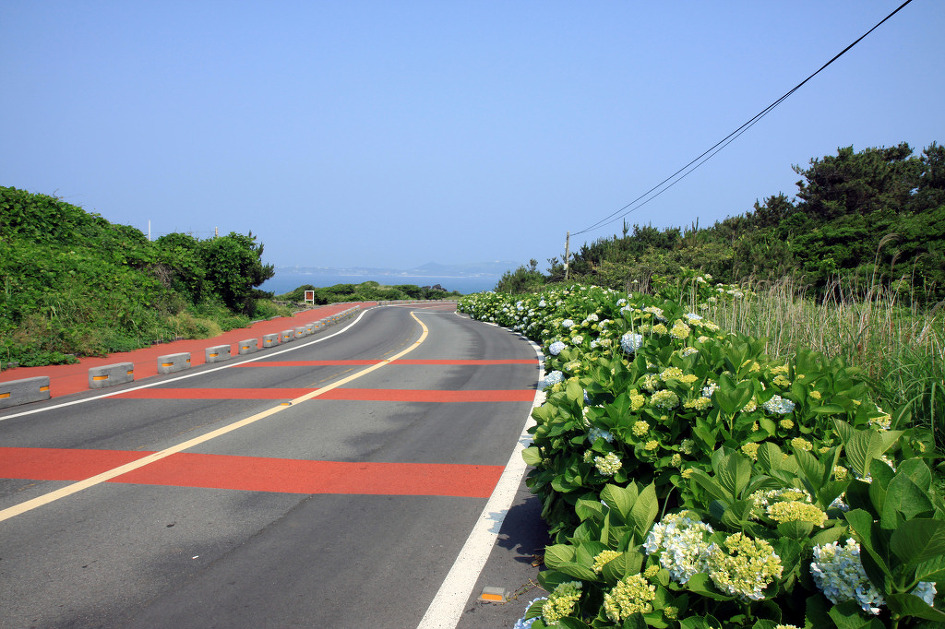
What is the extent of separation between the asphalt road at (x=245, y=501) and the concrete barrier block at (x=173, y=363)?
183 cm

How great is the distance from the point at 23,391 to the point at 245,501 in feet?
22.3

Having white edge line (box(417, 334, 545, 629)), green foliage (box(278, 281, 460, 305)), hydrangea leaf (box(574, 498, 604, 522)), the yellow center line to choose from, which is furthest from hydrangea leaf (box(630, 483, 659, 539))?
green foliage (box(278, 281, 460, 305))

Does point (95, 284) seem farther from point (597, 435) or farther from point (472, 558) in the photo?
point (597, 435)

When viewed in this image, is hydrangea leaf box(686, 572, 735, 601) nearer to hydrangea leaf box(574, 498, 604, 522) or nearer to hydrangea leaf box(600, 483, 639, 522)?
hydrangea leaf box(600, 483, 639, 522)

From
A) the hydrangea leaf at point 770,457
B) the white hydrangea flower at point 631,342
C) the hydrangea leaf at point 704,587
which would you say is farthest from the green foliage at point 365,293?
the hydrangea leaf at point 704,587

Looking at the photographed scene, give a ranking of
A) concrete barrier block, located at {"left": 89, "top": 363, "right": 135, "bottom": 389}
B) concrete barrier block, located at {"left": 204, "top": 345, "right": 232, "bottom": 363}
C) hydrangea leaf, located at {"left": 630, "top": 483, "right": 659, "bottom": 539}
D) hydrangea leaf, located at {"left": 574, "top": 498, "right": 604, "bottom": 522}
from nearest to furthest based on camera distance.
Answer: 1. hydrangea leaf, located at {"left": 630, "top": 483, "right": 659, "bottom": 539}
2. hydrangea leaf, located at {"left": 574, "top": 498, "right": 604, "bottom": 522}
3. concrete barrier block, located at {"left": 89, "top": 363, "right": 135, "bottom": 389}
4. concrete barrier block, located at {"left": 204, "top": 345, "right": 232, "bottom": 363}

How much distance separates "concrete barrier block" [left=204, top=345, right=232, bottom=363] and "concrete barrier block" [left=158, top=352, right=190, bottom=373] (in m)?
0.97

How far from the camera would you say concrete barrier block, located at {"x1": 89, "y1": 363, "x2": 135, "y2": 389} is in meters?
10.8

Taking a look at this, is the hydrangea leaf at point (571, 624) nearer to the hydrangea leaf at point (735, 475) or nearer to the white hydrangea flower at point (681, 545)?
the white hydrangea flower at point (681, 545)

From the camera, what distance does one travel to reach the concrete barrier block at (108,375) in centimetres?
1084

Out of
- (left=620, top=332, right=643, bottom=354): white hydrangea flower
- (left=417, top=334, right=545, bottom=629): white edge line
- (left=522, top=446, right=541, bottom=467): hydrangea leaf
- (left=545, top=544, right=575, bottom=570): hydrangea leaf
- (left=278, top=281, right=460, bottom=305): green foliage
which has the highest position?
(left=278, top=281, right=460, bottom=305): green foliage

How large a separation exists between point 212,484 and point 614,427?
4303 mm

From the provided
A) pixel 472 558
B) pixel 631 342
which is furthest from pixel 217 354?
pixel 472 558

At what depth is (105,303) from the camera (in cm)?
1698
